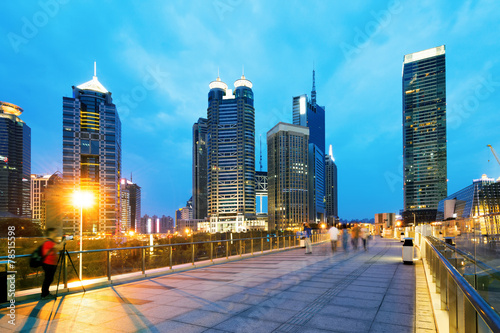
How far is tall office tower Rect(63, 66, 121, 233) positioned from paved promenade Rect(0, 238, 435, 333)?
16843cm

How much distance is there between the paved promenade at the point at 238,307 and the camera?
18.4 feet

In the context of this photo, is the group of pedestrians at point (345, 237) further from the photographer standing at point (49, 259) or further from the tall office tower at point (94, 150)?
the tall office tower at point (94, 150)

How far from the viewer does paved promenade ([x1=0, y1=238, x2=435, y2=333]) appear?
5.61m

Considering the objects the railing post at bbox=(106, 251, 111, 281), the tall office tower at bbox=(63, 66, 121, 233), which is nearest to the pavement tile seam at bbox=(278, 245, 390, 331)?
the railing post at bbox=(106, 251, 111, 281)

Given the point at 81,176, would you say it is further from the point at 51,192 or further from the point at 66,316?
the point at 66,316

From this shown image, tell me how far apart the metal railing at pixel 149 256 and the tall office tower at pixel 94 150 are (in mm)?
160975

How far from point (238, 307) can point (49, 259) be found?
4.88 meters

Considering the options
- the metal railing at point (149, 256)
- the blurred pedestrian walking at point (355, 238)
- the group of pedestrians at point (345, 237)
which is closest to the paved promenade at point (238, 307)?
the metal railing at point (149, 256)

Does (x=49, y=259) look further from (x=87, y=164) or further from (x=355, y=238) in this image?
(x=87, y=164)

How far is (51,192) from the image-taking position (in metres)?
144

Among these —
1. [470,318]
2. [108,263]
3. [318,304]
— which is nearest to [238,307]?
[318,304]

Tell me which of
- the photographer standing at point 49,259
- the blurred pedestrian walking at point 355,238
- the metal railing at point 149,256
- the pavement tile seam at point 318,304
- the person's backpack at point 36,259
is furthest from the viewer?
the blurred pedestrian walking at point 355,238

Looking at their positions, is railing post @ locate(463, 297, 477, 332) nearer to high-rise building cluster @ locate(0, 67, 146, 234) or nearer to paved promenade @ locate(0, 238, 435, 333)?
paved promenade @ locate(0, 238, 435, 333)

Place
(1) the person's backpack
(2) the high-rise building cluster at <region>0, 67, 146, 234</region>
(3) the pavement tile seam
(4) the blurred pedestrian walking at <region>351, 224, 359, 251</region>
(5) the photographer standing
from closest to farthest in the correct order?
(3) the pavement tile seam < (1) the person's backpack < (5) the photographer standing < (4) the blurred pedestrian walking at <region>351, 224, 359, 251</region> < (2) the high-rise building cluster at <region>0, 67, 146, 234</region>
